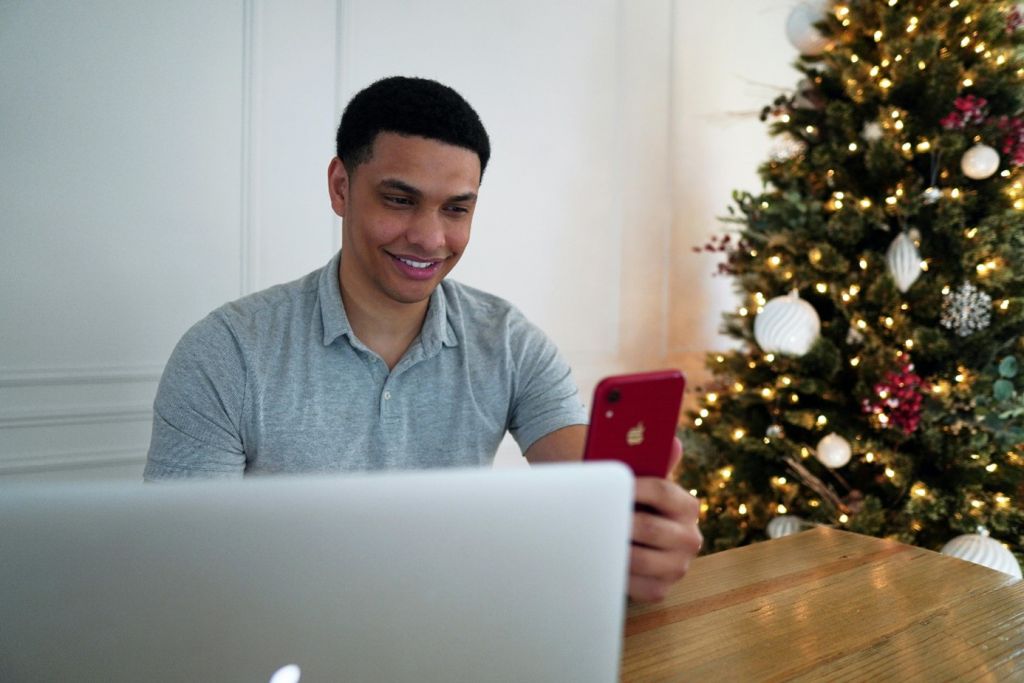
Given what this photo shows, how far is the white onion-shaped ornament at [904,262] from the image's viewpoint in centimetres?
222

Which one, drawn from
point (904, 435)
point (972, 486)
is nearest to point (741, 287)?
point (904, 435)

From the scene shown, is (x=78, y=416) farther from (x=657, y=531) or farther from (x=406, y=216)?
(x=657, y=531)

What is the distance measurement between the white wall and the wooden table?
5.23ft

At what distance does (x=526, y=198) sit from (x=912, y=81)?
4.00ft

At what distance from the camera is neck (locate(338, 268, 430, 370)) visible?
4.60ft

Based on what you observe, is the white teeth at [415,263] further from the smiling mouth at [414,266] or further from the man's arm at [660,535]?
the man's arm at [660,535]

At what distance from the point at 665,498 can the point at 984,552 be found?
1.68 metres

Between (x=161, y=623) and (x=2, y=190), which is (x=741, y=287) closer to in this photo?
(x=2, y=190)

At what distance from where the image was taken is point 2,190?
1866 millimetres

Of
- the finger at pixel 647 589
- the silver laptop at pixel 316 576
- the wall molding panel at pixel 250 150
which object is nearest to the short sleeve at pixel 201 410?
the finger at pixel 647 589

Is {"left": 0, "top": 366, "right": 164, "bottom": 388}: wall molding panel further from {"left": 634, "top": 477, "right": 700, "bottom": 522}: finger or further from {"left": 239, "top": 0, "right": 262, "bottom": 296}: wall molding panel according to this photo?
{"left": 634, "top": 477, "right": 700, "bottom": 522}: finger

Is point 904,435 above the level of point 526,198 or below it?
below

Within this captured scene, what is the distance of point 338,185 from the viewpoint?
1520mm

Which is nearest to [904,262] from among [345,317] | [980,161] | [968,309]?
[968,309]
